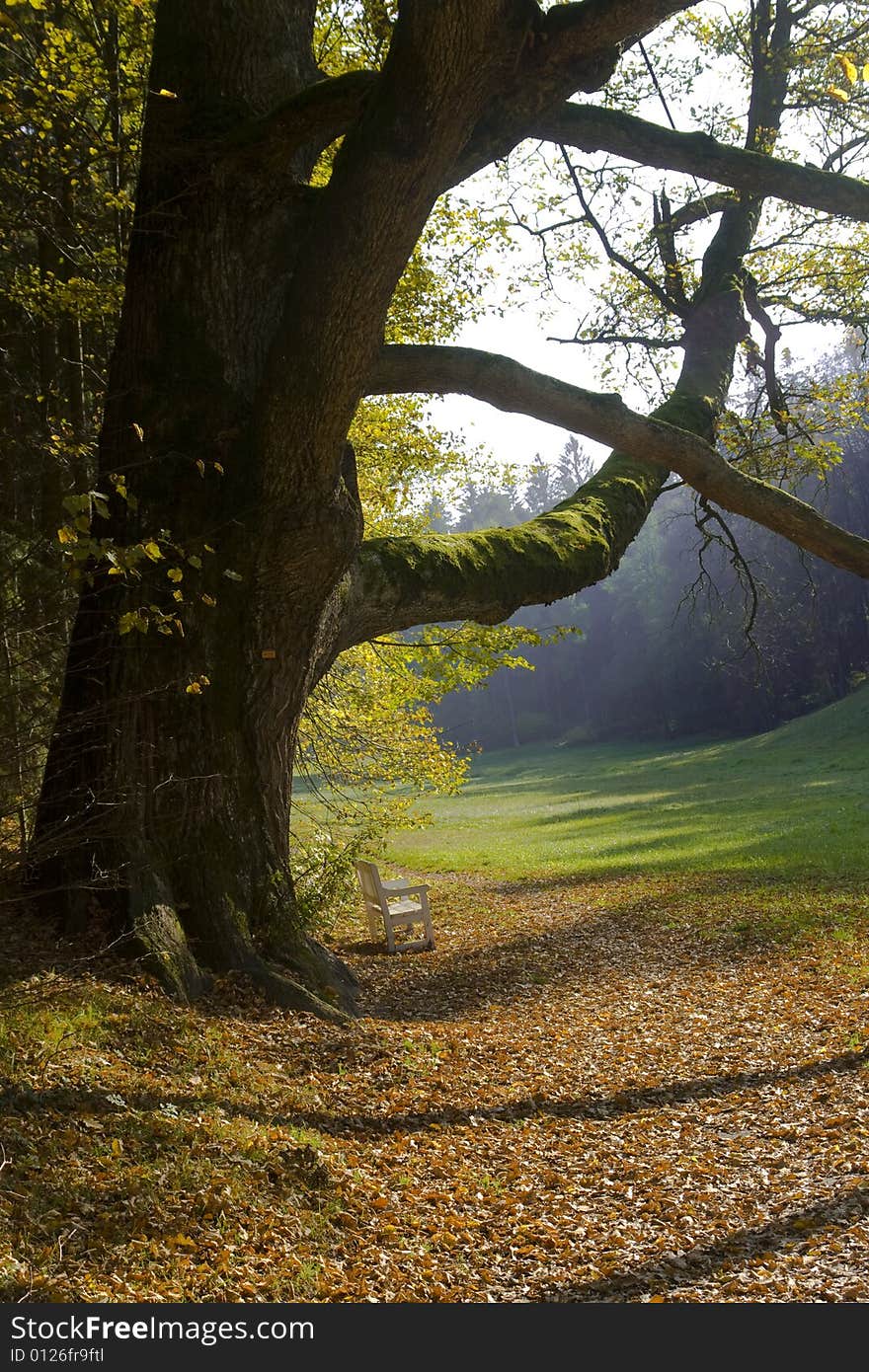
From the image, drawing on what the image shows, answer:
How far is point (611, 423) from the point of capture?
7.91m

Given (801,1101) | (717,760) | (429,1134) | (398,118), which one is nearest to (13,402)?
(398,118)

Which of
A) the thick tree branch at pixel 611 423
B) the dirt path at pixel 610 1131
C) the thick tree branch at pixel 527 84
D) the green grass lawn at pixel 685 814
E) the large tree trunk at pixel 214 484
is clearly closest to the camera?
the dirt path at pixel 610 1131

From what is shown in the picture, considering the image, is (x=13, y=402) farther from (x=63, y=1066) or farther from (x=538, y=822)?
(x=538, y=822)

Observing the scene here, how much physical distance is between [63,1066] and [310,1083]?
1.44 metres

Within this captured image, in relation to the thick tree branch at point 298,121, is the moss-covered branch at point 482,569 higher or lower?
lower

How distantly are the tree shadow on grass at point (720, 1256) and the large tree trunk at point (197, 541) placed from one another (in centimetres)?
308

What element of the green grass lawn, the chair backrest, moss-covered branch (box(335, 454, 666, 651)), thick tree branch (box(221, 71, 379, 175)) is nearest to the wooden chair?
the chair backrest

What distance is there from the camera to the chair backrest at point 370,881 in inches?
430

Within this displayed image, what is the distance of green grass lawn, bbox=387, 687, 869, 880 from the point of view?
17.0 meters

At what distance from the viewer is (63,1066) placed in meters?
4.82

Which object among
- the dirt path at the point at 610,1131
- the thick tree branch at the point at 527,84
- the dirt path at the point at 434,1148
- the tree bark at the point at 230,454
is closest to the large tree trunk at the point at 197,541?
the tree bark at the point at 230,454

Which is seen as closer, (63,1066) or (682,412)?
(63,1066)

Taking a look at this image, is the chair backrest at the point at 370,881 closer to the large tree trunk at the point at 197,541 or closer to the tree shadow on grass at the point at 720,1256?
the large tree trunk at the point at 197,541

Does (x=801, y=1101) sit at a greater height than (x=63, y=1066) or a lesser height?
lesser
